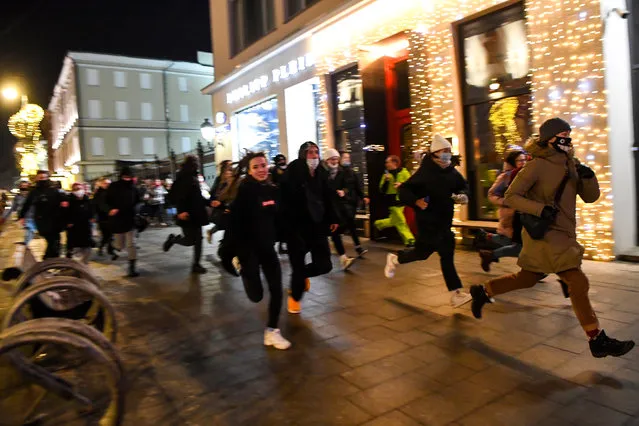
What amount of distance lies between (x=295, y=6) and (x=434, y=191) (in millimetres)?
10168

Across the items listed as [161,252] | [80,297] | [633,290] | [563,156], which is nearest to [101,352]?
[80,297]

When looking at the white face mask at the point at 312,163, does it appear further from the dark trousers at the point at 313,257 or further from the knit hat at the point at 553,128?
the knit hat at the point at 553,128

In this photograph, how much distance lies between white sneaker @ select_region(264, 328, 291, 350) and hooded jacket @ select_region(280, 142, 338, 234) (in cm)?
111

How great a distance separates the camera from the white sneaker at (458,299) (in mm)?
5352

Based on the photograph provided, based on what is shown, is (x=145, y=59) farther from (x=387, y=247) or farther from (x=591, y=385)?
(x=591, y=385)

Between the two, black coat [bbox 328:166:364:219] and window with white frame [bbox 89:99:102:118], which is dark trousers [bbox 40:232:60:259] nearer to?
black coat [bbox 328:166:364:219]

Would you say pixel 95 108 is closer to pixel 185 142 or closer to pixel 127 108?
pixel 127 108

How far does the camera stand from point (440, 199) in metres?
5.37

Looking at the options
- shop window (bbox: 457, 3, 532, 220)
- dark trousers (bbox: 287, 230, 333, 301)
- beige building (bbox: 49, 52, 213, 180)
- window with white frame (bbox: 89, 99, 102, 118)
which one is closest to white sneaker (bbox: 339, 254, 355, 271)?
dark trousers (bbox: 287, 230, 333, 301)

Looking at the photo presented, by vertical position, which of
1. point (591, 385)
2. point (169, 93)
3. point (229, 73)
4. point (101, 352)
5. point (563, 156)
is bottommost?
point (591, 385)

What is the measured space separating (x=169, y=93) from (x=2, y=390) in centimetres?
4764

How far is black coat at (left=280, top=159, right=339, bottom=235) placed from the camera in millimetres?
5242

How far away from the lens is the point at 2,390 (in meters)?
4.02

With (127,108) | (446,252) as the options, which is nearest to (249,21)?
(446,252)
